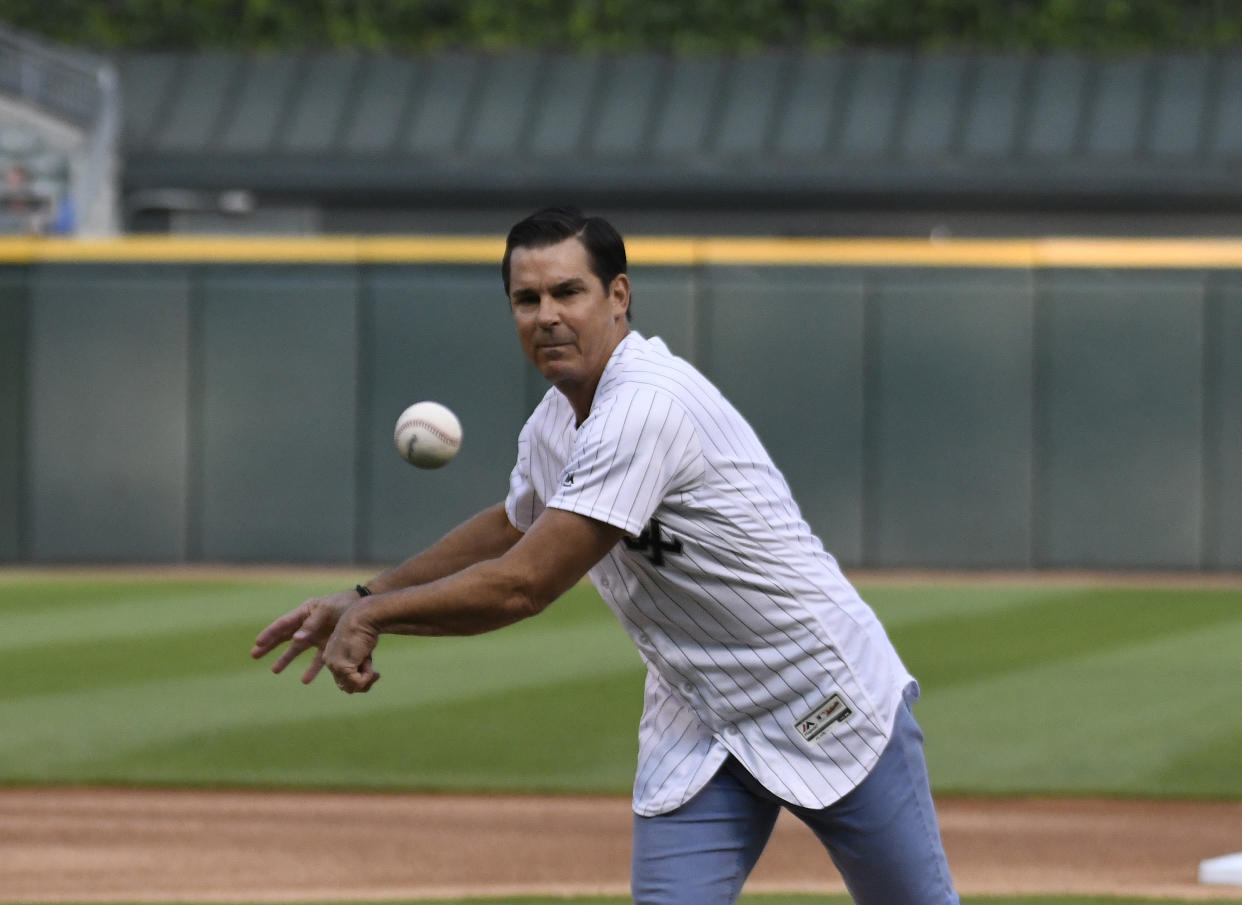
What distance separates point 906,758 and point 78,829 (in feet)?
15.6

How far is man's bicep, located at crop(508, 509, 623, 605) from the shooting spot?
11.7 feet

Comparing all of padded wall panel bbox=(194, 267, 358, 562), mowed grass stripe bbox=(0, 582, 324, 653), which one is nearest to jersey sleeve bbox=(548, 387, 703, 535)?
mowed grass stripe bbox=(0, 582, 324, 653)

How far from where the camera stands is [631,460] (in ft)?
11.9

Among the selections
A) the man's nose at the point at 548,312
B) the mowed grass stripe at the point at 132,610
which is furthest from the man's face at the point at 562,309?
the mowed grass stripe at the point at 132,610

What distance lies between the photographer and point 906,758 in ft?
→ 12.9

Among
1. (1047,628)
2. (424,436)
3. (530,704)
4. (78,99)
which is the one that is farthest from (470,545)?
(78,99)

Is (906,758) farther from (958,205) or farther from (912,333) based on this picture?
(958,205)

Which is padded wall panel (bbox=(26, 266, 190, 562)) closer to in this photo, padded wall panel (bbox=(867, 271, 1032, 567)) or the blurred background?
the blurred background

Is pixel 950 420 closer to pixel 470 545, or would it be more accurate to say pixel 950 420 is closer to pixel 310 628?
pixel 470 545

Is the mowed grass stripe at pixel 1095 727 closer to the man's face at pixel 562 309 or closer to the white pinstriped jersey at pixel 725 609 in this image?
the white pinstriped jersey at pixel 725 609

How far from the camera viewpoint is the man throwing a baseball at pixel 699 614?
3.65 meters

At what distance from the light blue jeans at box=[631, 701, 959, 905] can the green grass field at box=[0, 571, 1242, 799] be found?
4.64 m

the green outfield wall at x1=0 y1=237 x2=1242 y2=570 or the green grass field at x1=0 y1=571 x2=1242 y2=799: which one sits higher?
the green outfield wall at x1=0 y1=237 x2=1242 y2=570

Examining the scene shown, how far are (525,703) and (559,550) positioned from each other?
6.95 m
